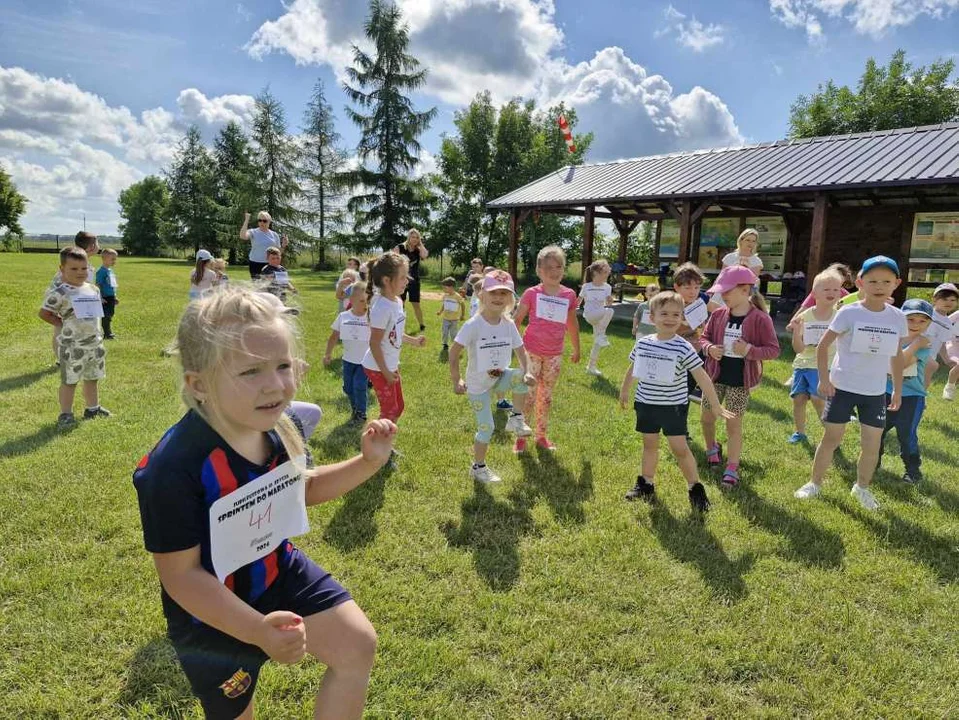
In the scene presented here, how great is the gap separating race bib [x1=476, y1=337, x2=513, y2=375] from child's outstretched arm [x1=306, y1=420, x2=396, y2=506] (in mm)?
2643

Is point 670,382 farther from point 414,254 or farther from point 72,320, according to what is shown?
point 414,254

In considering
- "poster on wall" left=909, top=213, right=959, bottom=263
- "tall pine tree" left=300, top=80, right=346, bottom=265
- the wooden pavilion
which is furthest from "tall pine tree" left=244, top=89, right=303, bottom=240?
"poster on wall" left=909, top=213, right=959, bottom=263

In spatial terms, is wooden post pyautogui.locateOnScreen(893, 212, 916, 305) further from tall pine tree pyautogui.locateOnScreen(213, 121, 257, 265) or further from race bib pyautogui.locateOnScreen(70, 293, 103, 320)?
tall pine tree pyautogui.locateOnScreen(213, 121, 257, 265)

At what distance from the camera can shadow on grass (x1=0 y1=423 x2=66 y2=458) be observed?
16.2ft

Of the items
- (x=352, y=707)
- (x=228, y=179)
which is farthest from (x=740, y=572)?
(x=228, y=179)

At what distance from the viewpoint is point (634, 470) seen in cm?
492

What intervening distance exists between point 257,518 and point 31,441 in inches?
194

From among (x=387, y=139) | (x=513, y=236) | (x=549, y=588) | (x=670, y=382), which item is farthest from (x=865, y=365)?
(x=387, y=139)

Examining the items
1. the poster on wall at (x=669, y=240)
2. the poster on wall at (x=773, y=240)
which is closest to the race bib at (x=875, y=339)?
the poster on wall at (x=773, y=240)

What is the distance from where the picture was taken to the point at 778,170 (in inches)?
528

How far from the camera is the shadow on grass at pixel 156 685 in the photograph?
232cm

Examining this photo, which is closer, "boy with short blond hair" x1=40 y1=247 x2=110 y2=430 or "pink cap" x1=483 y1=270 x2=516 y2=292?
"pink cap" x1=483 y1=270 x2=516 y2=292

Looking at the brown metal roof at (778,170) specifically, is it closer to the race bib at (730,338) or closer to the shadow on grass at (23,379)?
the race bib at (730,338)

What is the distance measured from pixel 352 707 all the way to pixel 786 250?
18.7 metres
